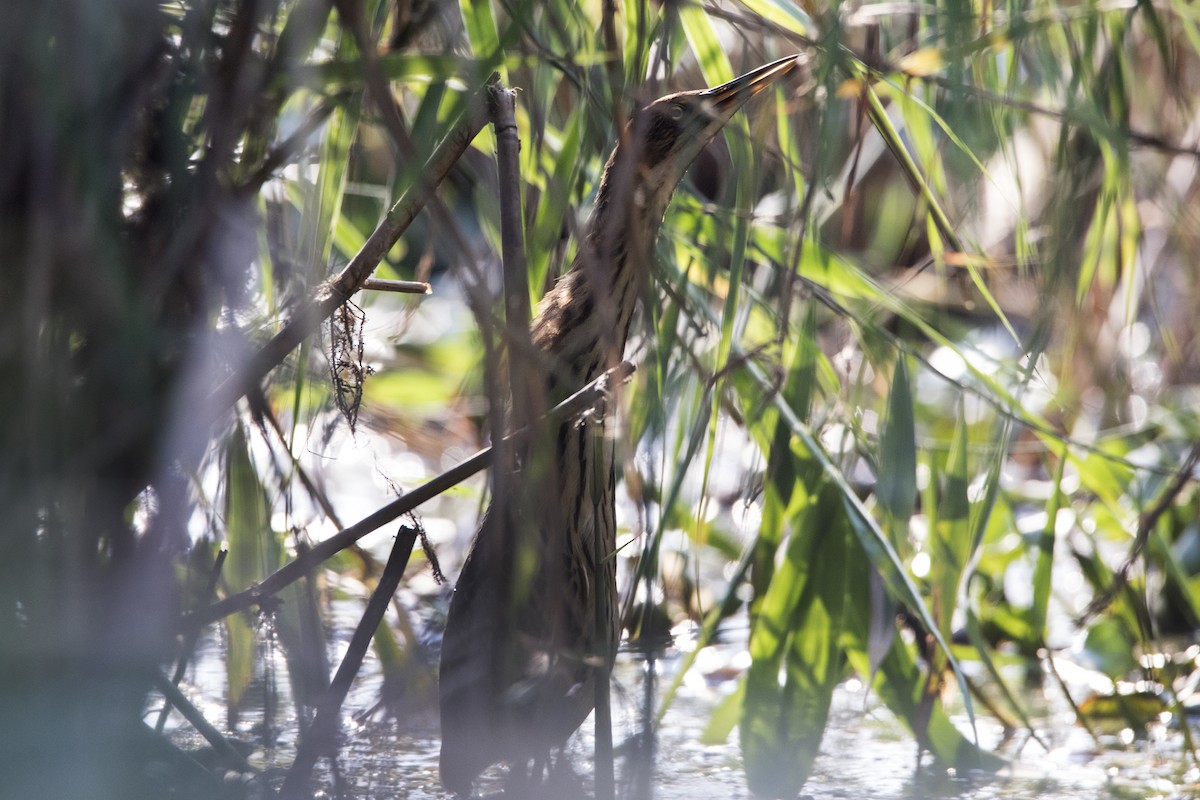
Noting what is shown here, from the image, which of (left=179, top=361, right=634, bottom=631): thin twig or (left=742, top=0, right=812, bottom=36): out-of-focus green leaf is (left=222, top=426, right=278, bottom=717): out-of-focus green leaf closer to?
(left=179, top=361, right=634, bottom=631): thin twig

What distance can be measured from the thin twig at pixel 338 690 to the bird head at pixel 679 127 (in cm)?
36

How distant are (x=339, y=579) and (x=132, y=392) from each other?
0.53 meters

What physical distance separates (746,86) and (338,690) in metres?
0.60

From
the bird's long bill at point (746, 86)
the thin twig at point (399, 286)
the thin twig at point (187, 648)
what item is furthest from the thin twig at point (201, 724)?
the bird's long bill at point (746, 86)

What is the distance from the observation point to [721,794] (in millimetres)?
1280

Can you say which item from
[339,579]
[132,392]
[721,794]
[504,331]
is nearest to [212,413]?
[132,392]

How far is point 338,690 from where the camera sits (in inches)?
38.1

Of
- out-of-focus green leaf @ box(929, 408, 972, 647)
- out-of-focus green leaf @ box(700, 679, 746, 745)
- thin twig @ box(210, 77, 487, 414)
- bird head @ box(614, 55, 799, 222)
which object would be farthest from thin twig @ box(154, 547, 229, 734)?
out-of-focus green leaf @ box(929, 408, 972, 647)

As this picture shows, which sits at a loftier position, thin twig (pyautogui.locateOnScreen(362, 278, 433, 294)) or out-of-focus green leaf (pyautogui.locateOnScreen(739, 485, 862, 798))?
thin twig (pyautogui.locateOnScreen(362, 278, 433, 294))

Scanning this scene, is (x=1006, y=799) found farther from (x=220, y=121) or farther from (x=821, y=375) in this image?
(x=220, y=121)

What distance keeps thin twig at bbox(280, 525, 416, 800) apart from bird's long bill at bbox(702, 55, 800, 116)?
1.44ft

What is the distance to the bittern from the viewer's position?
108 centimetres

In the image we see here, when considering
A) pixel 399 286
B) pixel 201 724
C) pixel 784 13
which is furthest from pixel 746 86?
pixel 201 724

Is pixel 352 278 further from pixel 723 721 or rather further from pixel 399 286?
pixel 723 721
